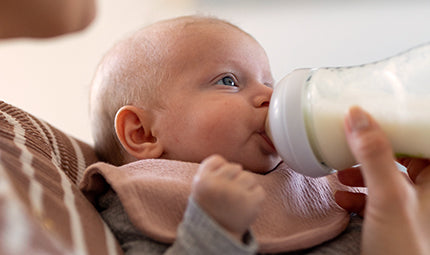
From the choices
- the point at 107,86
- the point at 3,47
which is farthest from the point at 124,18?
the point at 107,86

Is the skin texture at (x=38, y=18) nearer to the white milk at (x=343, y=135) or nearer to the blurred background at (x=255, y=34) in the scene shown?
the white milk at (x=343, y=135)

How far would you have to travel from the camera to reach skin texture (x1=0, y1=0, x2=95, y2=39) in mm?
874

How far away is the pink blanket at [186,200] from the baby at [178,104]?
11 millimetres

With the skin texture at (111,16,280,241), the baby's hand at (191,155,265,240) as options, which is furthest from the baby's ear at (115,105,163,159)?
the baby's hand at (191,155,265,240)

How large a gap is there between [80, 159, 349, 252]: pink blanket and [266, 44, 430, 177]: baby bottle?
9 cm

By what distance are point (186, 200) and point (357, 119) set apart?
11.4 inches

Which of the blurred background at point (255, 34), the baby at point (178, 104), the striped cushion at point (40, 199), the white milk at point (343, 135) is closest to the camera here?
the striped cushion at point (40, 199)

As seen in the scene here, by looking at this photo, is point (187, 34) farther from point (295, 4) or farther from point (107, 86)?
point (295, 4)

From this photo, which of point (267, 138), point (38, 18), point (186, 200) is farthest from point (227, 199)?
point (38, 18)

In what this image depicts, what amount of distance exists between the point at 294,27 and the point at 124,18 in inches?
30.5

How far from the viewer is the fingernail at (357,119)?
2.04 ft

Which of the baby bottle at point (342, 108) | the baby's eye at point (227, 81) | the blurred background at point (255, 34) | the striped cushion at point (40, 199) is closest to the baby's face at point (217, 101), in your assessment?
the baby's eye at point (227, 81)

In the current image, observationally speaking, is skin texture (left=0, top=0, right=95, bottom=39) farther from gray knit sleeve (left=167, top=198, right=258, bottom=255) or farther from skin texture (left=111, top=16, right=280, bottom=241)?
gray knit sleeve (left=167, top=198, right=258, bottom=255)

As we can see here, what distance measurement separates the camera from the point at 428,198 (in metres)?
0.71
